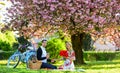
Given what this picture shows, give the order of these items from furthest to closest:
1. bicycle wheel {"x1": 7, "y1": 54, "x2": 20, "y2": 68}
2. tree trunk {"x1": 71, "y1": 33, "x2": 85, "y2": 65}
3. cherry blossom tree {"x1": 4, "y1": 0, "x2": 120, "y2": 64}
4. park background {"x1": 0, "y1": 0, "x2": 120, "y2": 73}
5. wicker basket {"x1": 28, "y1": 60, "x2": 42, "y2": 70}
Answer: tree trunk {"x1": 71, "y1": 33, "x2": 85, "y2": 65}, park background {"x1": 0, "y1": 0, "x2": 120, "y2": 73}, cherry blossom tree {"x1": 4, "y1": 0, "x2": 120, "y2": 64}, bicycle wheel {"x1": 7, "y1": 54, "x2": 20, "y2": 68}, wicker basket {"x1": 28, "y1": 60, "x2": 42, "y2": 70}

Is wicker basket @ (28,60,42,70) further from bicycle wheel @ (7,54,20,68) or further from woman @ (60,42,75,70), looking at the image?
bicycle wheel @ (7,54,20,68)

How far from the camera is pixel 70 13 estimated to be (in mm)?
24766

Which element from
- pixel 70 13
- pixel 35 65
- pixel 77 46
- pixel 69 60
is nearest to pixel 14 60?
pixel 35 65

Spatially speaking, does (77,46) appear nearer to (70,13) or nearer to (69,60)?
(70,13)

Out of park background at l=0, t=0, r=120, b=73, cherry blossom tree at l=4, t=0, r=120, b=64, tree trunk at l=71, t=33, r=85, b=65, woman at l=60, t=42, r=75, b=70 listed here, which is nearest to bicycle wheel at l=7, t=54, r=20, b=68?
park background at l=0, t=0, r=120, b=73

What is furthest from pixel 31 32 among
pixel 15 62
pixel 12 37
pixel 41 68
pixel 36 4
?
pixel 12 37

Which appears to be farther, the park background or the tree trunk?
the tree trunk

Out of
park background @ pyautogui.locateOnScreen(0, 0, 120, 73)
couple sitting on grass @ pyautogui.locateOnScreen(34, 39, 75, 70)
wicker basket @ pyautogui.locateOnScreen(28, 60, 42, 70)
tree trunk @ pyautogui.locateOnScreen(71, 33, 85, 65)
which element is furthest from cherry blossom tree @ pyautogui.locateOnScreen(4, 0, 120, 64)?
wicker basket @ pyautogui.locateOnScreen(28, 60, 42, 70)

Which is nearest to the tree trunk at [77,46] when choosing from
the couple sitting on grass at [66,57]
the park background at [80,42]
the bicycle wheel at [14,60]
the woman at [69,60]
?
the park background at [80,42]

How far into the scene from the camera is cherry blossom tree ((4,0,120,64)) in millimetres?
24750

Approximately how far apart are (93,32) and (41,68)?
9.85 metres

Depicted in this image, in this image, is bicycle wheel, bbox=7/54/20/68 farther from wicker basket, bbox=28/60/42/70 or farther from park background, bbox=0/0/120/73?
wicker basket, bbox=28/60/42/70

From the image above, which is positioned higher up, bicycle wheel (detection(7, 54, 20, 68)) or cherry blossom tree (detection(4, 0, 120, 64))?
cherry blossom tree (detection(4, 0, 120, 64))

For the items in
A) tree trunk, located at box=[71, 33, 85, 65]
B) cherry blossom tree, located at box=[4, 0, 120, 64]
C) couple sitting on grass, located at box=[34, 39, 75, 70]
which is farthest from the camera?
tree trunk, located at box=[71, 33, 85, 65]
